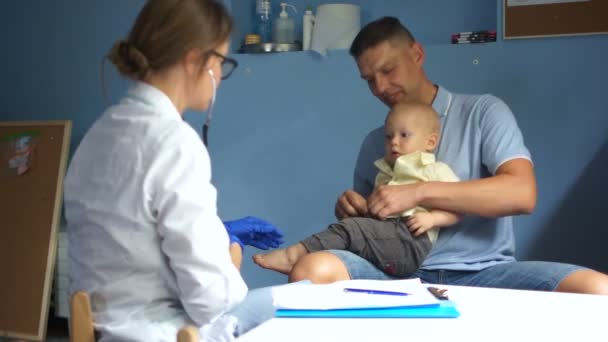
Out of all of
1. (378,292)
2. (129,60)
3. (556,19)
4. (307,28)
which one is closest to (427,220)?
(378,292)

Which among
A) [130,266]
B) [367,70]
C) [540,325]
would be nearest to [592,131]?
[367,70]

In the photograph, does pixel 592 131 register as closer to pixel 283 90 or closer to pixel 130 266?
pixel 283 90

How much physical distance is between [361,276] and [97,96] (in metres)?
2.29

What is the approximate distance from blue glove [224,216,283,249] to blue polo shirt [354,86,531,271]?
0.42 m

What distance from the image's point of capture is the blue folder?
104 centimetres

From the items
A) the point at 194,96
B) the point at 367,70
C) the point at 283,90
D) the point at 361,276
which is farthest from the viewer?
→ the point at 283,90

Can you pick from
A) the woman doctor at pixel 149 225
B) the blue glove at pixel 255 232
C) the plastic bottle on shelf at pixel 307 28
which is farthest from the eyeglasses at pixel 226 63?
the plastic bottle on shelf at pixel 307 28

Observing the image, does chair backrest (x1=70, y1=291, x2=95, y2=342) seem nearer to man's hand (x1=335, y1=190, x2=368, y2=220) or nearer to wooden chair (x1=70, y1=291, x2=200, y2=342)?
wooden chair (x1=70, y1=291, x2=200, y2=342)

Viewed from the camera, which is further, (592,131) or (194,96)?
(592,131)

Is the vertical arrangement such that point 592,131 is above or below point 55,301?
above

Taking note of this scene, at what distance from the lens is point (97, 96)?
3.47 m

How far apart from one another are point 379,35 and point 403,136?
1.09 ft

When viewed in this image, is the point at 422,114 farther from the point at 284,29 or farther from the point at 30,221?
the point at 30,221

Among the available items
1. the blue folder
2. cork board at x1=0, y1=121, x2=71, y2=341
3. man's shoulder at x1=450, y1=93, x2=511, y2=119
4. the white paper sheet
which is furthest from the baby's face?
cork board at x1=0, y1=121, x2=71, y2=341
